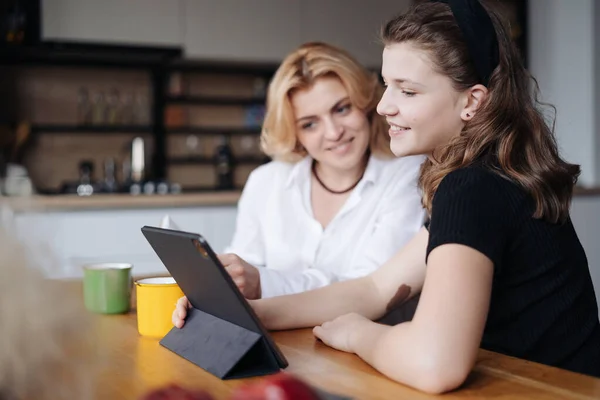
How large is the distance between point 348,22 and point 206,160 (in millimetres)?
1454

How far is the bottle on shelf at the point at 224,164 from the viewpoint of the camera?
5000 mm

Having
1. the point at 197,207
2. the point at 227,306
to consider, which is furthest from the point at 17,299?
the point at 197,207

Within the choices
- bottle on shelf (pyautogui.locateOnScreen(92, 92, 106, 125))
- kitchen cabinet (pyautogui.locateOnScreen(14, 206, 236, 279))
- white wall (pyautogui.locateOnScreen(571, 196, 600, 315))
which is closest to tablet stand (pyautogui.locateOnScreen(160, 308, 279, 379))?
kitchen cabinet (pyautogui.locateOnScreen(14, 206, 236, 279))

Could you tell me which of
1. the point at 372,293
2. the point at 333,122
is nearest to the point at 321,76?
the point at 333,122

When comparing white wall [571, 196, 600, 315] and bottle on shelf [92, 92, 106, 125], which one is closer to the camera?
white wall [571, 196, 600, 315]

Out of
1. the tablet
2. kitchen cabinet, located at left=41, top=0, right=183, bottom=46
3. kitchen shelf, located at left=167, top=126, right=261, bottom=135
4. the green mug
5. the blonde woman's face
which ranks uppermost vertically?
kitchen cabinet, located at left=41, top=0, right=183, bottom=46

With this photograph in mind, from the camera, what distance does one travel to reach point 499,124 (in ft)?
3.79

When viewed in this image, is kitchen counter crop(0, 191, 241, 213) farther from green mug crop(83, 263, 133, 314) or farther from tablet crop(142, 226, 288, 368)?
tablet crop(142, 226, 288, 368)

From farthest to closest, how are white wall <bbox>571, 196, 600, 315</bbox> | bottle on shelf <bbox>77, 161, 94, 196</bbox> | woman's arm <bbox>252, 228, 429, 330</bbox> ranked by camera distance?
1. bottle on shelf <bbox>77, 161, 94, 196</bbox>
2. white wall <bbox>571, 196, 600, 315</bbox>
3. woman's arm <bbox>252, 228, 429, 330</bbox>

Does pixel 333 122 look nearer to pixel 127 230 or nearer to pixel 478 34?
pixel 478 34

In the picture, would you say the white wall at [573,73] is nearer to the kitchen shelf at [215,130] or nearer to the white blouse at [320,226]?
the kitchen shelf at [215,130]

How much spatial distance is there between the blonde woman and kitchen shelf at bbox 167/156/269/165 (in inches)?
124

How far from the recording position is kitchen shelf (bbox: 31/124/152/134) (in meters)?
4.83

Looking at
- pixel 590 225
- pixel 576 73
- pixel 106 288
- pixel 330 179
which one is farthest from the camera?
pixel 576 73
